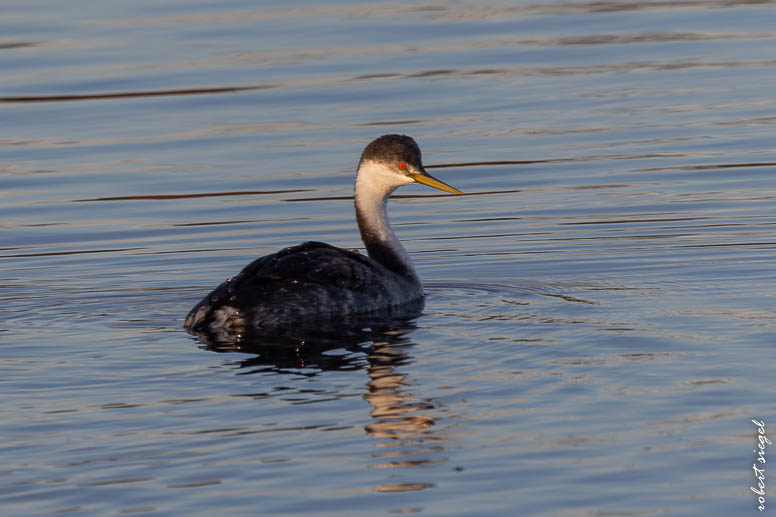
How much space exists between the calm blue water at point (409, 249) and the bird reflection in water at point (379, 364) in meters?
0.03

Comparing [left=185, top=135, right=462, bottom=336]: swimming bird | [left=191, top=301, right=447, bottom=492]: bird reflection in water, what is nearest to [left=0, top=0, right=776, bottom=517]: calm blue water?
[left=191, top=301, right=447, bottom=492]: bird reflection in water

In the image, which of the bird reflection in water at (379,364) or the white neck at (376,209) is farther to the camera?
the white neck at (376,209)

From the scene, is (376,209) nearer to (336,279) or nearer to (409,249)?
(336,279)

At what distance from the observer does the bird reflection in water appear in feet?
28.6

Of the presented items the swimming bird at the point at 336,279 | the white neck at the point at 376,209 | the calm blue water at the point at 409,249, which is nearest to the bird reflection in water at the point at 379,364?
the calm blue water at the point at 409,249

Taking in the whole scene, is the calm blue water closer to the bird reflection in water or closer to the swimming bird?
the bird reflection in water

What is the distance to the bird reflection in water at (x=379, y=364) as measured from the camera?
8727 millimetres

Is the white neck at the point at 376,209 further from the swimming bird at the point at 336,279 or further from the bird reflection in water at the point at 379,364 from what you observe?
the bird reflection in water at the point at 379,364

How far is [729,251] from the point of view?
1385cm

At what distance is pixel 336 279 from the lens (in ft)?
40.6

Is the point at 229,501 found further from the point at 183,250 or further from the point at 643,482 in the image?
the point at 183,250

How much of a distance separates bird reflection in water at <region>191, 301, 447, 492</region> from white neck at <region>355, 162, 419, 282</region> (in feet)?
2.87

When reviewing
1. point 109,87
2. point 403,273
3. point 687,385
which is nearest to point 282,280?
point 403,273

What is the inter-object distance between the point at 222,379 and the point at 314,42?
54.6 ft
